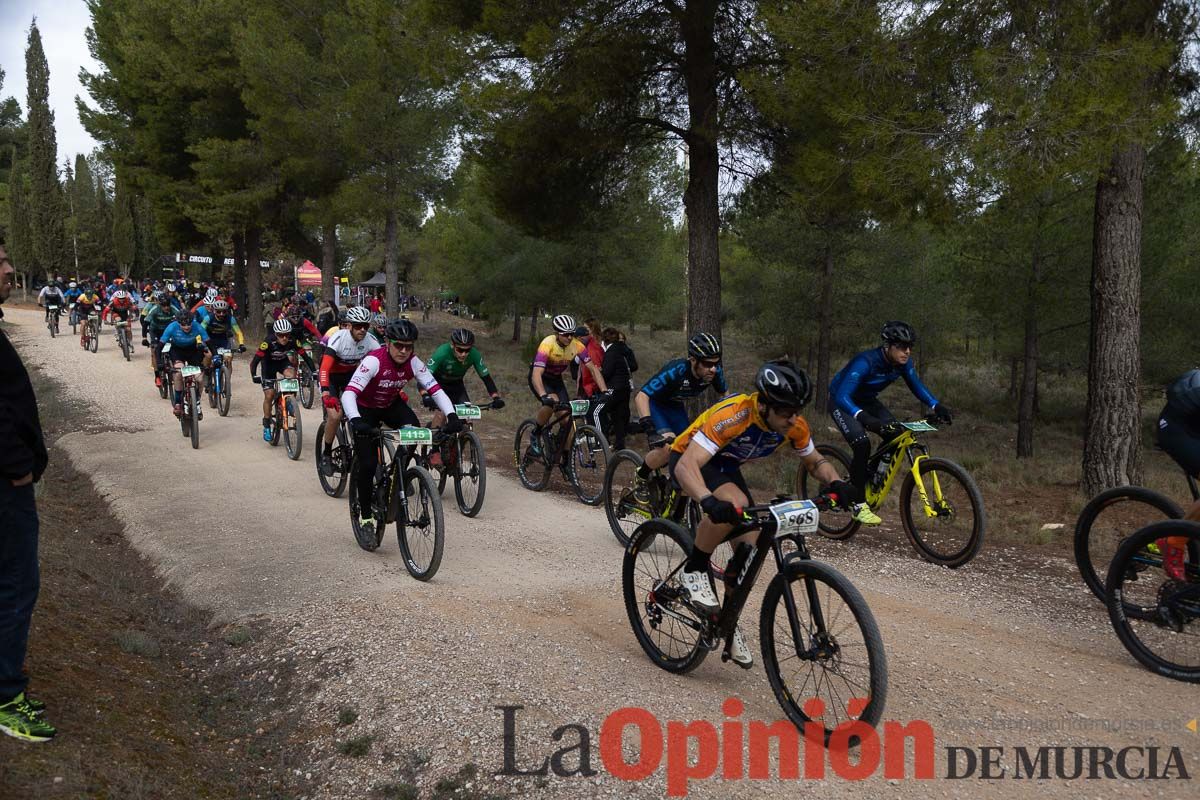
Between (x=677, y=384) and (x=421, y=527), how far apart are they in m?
2.45

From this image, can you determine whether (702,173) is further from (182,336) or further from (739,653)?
(739,653)

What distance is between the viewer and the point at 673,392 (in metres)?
6.99

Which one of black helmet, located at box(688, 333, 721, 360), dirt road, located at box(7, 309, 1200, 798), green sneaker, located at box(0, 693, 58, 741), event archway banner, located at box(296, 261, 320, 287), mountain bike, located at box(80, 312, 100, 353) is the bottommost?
dirt road, located at box(7, 309, 1200, 798)

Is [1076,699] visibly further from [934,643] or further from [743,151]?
[743,151]

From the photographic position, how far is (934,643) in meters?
5.27

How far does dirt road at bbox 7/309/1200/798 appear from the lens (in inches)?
157

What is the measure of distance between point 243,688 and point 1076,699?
488 centimetres

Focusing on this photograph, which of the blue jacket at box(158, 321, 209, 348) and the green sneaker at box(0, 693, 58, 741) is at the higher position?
the blue jacket at box(158, 321, 209, 348)

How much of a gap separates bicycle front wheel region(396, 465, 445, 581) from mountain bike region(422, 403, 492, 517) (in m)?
1.60

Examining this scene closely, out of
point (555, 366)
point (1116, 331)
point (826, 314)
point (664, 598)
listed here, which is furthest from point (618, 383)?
point (826, 314)

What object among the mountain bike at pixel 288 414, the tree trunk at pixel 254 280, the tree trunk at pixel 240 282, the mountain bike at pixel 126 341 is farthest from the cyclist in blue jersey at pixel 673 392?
the tree trunk at pixel 240 282

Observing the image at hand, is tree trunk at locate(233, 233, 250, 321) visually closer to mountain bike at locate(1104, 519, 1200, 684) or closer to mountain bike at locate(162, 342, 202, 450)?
mountain bike at locate(162, 342, 202, 450)

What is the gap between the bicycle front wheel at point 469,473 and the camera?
8.51 meters

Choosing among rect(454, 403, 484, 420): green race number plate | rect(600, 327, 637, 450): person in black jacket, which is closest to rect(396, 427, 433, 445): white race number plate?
rect(454, 403, 484, 420): green race number plate
